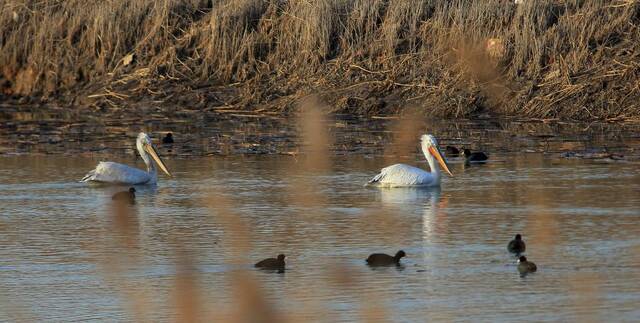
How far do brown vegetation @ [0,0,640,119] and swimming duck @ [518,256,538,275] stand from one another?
861cm

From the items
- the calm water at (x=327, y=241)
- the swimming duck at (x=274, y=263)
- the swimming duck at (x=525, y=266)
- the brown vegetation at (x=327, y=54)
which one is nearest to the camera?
the calm water at (x=327, y=241)

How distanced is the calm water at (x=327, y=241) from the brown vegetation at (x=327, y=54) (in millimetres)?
3688

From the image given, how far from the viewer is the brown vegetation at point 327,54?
64.8 feet

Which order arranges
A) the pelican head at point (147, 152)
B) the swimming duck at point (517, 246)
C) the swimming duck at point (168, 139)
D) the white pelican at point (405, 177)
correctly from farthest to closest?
the swimming duck at point (168, 139), the pelican head at point (147, 152), the white pelican at point (405, 177), the swimming duck at point (517, 246)

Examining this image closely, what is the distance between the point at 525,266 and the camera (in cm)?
941

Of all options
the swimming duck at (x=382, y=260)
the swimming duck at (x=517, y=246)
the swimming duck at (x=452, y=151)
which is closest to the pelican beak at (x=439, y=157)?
the swimming duck at (x=452, y=151)

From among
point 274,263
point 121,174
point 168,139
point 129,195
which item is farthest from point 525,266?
point 168,139

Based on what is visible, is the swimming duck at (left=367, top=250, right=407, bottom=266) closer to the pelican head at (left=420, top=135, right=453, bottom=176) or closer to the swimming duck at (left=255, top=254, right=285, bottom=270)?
the swimming duck at (left=255, top=254, right=285, bottom=270)

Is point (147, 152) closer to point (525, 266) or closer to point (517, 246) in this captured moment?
point (517, 246)

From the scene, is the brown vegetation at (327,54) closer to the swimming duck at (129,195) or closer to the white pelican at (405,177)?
the white pelican at (405,177)

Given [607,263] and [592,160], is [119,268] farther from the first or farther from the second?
[592,160]

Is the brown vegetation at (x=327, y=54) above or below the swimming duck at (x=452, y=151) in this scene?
above

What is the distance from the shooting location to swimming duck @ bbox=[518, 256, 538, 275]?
9391mm

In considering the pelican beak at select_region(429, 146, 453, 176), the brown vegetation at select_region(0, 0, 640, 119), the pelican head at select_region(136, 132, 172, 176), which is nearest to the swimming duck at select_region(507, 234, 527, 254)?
the pelican beak at select_region(429, 146, 453, 176)
